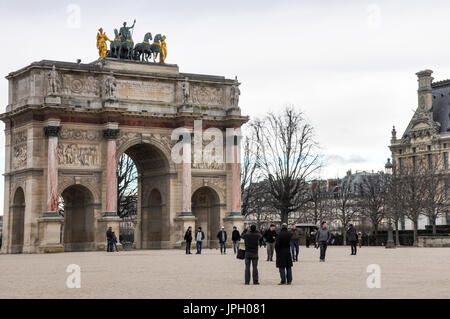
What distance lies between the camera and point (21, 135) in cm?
5353

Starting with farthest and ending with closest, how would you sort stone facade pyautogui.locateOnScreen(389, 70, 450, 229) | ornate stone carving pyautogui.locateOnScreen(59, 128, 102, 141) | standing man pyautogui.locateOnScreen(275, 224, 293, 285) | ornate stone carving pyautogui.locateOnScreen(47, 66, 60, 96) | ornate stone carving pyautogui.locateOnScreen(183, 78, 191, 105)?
stone facade pyautogui.locateOnScreen(389, 70, 450, 229)
ornate stone carving pyautogui.locateOnScreen(183, 78, 191, 105)
ornate stone carving pyautogui.locateOnScreen(59, 128, 102, 141)
ornate stone carving pyautogui.locateOnScreen(47, 66, 60, 96)
standing man pyautogui.locateOnScreen(275, 224, 293, 285)

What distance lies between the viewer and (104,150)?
53.6 m

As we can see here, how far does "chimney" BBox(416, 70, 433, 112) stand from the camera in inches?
4333

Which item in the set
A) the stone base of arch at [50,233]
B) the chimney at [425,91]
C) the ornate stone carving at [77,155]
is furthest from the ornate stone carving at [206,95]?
the chimney at [425,91]

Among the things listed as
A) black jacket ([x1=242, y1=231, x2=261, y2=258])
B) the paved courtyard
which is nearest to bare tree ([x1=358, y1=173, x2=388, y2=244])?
the paved courtyard

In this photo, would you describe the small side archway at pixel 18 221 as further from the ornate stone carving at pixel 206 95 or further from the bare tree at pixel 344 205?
the bare tree at pixel 344 205

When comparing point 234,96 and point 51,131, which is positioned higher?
point 234,96

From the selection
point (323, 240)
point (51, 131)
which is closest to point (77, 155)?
point (51, 131)

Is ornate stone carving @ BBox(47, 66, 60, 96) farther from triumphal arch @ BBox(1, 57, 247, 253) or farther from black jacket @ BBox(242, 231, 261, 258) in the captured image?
black jacket @ BBox(242, 231, 261, 258)

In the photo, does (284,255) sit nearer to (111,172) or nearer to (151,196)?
(111,172)

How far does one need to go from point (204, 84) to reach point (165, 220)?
31.8 ft

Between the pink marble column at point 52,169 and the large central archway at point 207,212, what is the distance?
11.2 meters

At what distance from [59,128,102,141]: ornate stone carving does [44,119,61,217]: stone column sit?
43.9 inches

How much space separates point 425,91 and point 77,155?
68094mm
